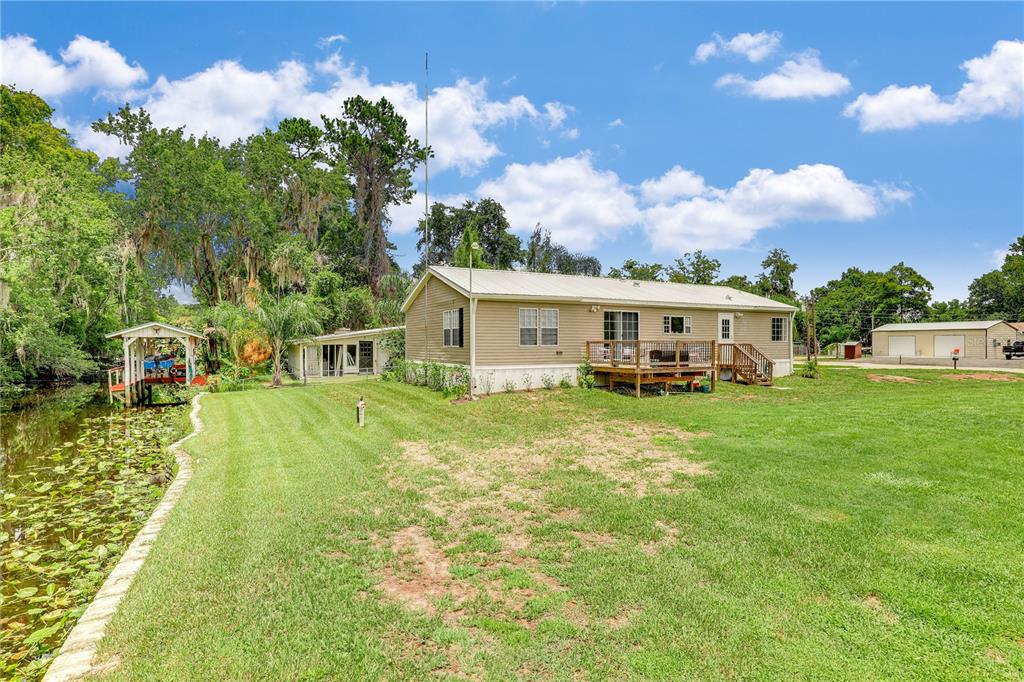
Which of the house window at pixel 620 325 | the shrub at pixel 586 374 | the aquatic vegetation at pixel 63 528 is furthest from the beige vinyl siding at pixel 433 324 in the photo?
the aquatic vegetation at pixel 63 528

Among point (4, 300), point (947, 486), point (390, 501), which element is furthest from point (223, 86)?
point (947, 486)

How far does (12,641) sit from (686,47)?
2064 cm

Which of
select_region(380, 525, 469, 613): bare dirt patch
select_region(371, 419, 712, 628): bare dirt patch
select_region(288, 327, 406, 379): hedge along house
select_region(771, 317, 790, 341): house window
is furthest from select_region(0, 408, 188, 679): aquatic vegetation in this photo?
select_region(771, 317, 790, 341): house window

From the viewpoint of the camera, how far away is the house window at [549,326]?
15.9m

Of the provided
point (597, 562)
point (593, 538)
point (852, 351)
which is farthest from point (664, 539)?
point (852, 351)

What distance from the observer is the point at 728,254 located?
160 ft

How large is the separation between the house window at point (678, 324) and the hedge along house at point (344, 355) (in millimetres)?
12778

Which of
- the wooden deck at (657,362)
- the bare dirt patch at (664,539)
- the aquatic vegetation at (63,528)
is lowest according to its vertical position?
the aquatic vegetation at (63,528)

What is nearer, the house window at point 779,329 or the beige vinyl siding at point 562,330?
the beige vinyl siding at point 562,330

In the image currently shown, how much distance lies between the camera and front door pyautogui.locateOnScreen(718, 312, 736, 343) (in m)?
19.6

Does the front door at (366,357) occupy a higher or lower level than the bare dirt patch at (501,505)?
higher

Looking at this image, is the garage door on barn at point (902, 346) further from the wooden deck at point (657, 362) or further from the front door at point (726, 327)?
the wooden deck at point (657, 362)

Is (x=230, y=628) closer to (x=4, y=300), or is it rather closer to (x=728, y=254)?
(x=4, y=300)

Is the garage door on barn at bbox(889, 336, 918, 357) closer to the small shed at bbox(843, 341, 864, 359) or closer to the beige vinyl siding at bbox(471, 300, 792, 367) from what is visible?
the small shed at bbox(843, 341, 864, 359)
